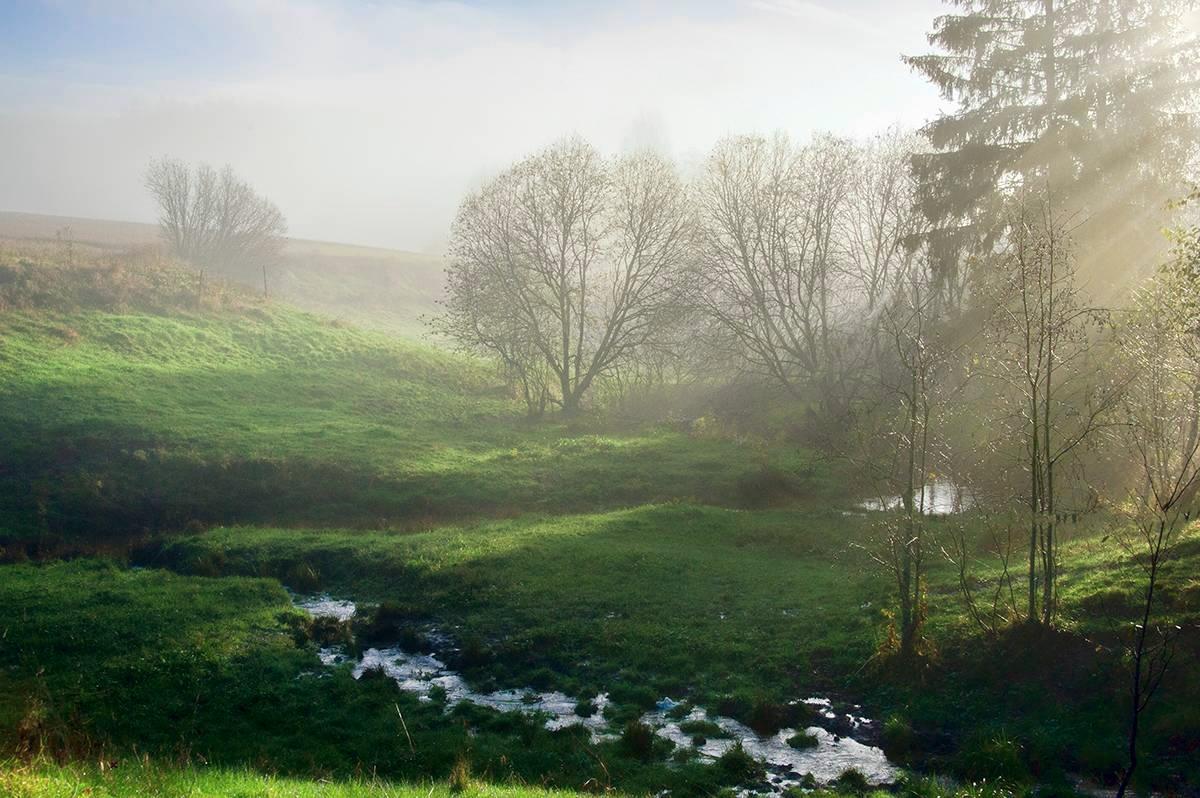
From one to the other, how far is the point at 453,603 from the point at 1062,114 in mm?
29223

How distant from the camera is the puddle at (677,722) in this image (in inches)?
482

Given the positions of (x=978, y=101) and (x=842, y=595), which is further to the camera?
(x=978, y=101)

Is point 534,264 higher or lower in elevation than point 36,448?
higher

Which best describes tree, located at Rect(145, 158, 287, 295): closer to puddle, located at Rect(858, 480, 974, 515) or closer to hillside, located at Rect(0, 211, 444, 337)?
hillside, located at Rect(0, 211, 444, 337)

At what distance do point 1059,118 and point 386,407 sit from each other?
34.7 meters

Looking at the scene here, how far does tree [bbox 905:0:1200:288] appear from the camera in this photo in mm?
29750

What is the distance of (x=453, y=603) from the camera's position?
20.1 m

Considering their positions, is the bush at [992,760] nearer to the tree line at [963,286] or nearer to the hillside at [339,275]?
the tree line at [963,286]

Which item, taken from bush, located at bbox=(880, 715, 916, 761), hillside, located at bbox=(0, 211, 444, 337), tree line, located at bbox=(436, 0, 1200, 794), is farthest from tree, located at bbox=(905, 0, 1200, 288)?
hillside, located at bbox=(0, 211, 444, 337)

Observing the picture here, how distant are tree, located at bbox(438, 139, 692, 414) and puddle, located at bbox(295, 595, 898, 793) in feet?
104

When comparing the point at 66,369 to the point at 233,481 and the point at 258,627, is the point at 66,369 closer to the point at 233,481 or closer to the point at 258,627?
the point at 233,481

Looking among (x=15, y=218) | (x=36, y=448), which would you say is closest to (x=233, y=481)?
(x=36, y=448)

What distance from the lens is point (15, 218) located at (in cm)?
12750

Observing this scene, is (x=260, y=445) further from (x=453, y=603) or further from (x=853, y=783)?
(x=853, y=783)
